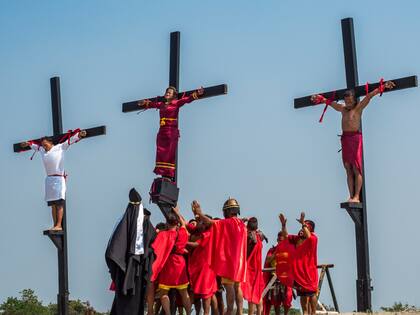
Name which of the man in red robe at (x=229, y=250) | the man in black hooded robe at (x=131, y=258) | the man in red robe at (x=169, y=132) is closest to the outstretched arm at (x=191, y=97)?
the man in red robe at (x=169, y=132)

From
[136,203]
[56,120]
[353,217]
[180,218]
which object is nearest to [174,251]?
[180,218]

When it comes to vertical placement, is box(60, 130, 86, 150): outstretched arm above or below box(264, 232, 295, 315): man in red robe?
above

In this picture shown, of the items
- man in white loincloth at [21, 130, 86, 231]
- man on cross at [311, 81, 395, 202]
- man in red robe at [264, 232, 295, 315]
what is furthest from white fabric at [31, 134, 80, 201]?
man on cross at [311, 81, 395, 202]

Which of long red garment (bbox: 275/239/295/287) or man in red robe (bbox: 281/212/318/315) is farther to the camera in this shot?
long red garment (bbox: 275/239/295/287)

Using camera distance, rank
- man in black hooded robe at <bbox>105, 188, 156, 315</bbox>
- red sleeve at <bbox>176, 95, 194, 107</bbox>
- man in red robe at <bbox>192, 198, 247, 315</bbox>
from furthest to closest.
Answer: red sleeve at <bbox>176, 95, 194, 107</bbox>, man in red robe at <bbox>192, 198, 247, 315</bbox>, man in black hooded robe at <bbox>105, 188, 156, 315</bbox>

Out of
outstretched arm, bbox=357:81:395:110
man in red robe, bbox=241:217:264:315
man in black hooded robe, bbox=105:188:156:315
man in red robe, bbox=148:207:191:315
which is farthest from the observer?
outstretched arm, bbox=357:81:395:110

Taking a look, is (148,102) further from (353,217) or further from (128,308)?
(128,308)

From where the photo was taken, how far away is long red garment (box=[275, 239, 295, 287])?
2062 cm

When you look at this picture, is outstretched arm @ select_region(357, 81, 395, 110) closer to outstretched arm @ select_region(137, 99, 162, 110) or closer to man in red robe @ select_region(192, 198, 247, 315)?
man in red robe @ select_region(192, 198, 247, 315)

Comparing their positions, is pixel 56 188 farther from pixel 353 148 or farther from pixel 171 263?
pixel 353 148

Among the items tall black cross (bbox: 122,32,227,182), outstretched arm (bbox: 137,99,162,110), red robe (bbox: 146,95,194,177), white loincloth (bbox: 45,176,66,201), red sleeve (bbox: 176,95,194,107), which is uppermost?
tall black cross (bbox: 122,32,227,182)

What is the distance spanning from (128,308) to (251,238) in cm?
345

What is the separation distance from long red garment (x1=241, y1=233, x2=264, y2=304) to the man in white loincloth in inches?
191

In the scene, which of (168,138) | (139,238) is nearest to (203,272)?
(139,238)
